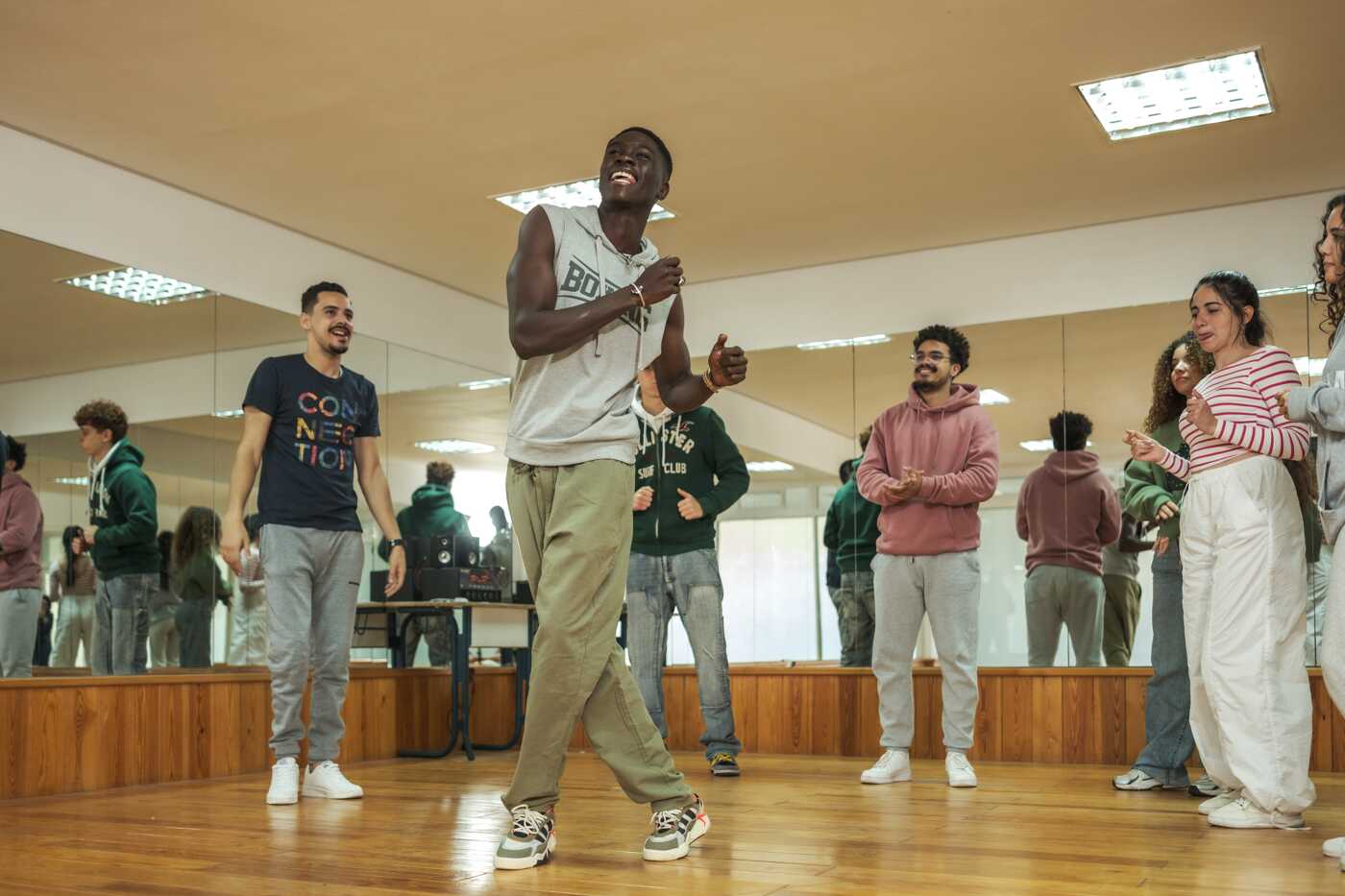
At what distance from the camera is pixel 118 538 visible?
186 inches

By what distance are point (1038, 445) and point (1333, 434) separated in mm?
2928

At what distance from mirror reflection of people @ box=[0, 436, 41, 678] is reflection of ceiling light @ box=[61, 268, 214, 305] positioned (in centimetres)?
82

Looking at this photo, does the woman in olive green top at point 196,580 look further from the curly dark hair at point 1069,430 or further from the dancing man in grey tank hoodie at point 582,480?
the curly dark hair at point 1069,430

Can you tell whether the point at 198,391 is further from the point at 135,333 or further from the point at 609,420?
the point at 609,420

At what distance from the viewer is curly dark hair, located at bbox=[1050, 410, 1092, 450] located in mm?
5512

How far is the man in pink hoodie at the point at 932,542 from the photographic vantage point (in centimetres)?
429

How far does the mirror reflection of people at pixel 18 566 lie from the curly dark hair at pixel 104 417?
25 cm

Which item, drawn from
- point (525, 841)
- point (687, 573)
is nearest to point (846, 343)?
point (687, 573)

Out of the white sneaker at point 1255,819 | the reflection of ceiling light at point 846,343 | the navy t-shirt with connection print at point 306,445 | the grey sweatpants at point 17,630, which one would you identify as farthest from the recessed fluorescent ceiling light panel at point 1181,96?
the grey sweatpants at point 17,630

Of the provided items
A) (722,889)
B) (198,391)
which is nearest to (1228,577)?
(722,889)

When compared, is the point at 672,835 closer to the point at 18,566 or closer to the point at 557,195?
the point at 18,566

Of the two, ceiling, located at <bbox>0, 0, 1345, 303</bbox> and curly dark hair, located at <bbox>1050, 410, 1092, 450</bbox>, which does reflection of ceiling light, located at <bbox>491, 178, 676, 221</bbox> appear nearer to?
ceiling, located at <bbox>0, 0, 1345, 303</bbox>

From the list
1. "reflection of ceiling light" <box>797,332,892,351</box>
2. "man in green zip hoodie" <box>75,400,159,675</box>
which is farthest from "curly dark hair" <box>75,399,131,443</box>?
"reflection of ceiling light" <box>797,332,892,351</box>

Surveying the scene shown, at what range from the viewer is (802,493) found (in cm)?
616
